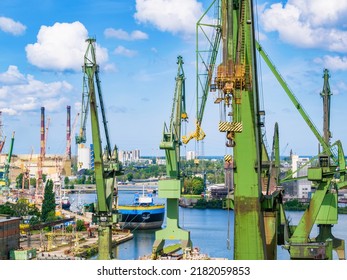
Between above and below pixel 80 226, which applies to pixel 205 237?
below

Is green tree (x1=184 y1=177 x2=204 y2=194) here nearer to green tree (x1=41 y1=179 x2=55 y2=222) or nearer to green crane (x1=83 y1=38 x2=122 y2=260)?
green tree (x1=41 y1=179 x2=55 y2=222)

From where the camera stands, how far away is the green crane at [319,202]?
44.3ft

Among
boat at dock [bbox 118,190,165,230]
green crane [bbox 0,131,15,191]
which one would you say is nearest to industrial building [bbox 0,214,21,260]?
boat at dock [bbox 118,190,165,230]

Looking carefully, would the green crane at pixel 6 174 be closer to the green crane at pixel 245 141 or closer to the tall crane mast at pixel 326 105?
the tall crane mast at pixel 326 105

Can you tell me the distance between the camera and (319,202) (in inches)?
572

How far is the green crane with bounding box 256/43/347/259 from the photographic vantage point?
1350cm

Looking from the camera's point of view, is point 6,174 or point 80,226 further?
point 6,174

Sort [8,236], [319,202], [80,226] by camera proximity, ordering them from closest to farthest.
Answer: [319,202] < [8,236] < [80,226]

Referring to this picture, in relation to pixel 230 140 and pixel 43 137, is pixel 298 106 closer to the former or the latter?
pixel 230 140

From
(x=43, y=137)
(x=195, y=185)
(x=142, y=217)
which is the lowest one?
(x=142, y=217)

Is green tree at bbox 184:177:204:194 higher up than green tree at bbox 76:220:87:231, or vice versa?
green tree at bbox 184:177:204:194

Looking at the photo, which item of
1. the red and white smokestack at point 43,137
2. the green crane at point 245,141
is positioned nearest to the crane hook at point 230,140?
the green crane at point 245,141

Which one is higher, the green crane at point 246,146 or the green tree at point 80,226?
the green crane at point 246,146

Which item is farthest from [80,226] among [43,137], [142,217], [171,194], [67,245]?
[43,137]
